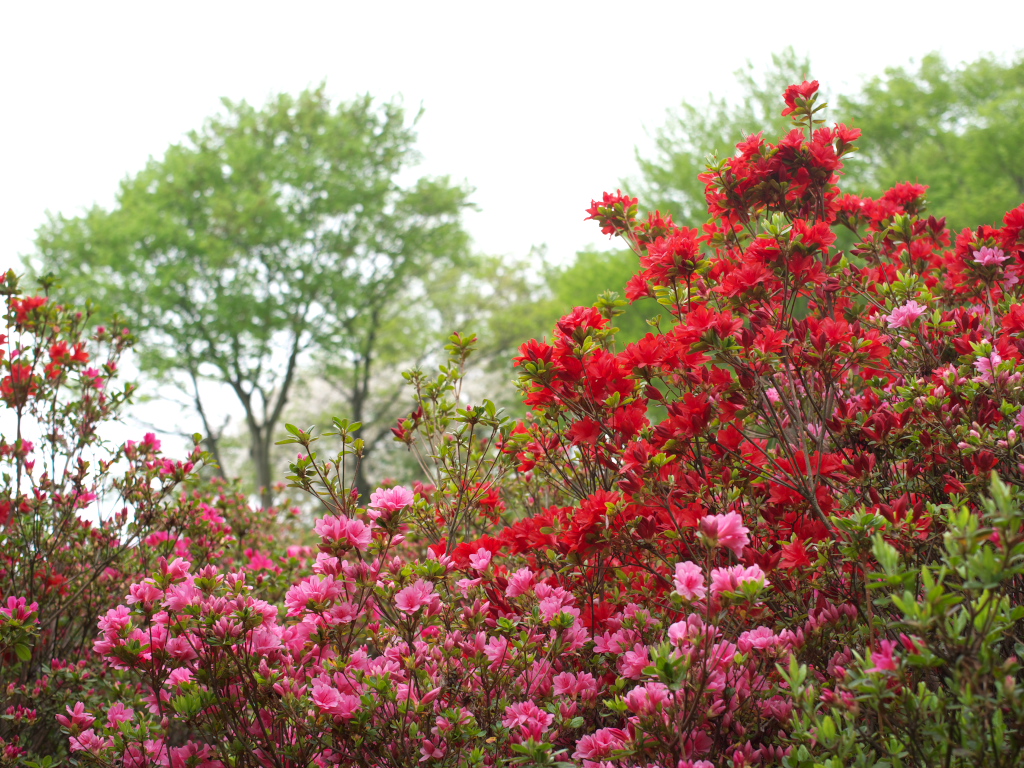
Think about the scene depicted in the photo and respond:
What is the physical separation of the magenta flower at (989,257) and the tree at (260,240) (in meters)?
15.2

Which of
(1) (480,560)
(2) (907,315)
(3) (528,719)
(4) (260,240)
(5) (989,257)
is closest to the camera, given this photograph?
(3) (528,719)

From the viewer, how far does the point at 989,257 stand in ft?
8.43

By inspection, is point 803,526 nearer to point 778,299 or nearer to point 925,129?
point 778,299

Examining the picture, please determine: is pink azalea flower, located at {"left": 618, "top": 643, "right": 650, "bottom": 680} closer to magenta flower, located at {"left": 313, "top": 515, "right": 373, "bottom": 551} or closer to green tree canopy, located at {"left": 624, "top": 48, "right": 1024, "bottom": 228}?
magenta flower, located at {"left": 313, "top": 515, "right": 373, "bottom": 551}

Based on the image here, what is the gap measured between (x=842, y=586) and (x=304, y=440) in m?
1.64

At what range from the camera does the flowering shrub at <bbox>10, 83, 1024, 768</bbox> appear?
1.49 m

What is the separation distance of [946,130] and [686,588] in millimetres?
20326

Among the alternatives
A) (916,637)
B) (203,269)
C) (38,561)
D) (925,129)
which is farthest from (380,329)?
(916,637)

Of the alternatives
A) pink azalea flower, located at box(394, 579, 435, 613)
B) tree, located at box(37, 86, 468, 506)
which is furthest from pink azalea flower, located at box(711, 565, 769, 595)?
tree, located at box(37, 86, 468, 506)

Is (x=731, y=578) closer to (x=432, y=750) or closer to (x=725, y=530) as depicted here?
(x=725, y=530)

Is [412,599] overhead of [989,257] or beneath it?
beneath

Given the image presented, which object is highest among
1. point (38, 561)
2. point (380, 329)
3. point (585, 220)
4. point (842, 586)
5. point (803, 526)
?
point (380, 329)

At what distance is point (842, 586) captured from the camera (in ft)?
6.52

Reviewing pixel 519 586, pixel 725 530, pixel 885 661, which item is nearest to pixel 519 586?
pixel 519 586
